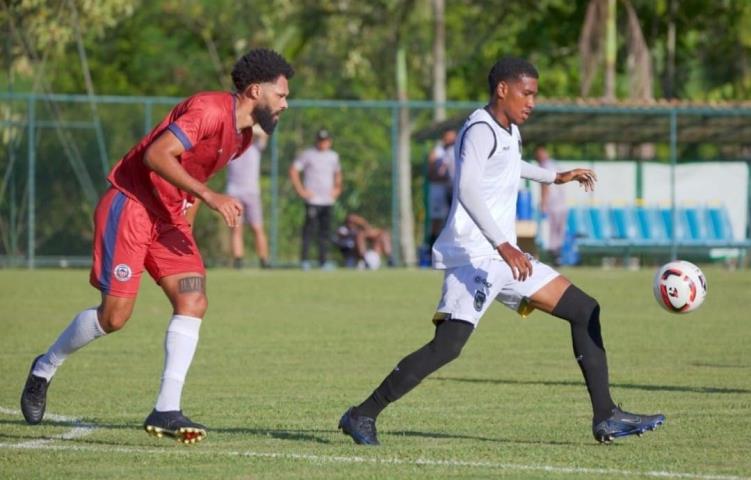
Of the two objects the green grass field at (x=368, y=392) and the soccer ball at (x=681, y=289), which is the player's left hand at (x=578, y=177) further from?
the green grass field at (x=368, y=392)

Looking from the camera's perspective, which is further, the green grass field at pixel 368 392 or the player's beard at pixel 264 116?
the player's beard at pixel 264 116

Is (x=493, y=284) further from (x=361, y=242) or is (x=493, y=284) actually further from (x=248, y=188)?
(x=361, y=242)

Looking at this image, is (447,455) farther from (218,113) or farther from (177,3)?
(177,3)

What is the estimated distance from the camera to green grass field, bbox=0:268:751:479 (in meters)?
7.69

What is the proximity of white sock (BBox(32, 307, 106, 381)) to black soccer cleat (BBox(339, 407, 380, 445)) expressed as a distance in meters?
1.41

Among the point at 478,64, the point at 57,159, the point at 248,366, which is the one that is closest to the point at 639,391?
the point at 248,366

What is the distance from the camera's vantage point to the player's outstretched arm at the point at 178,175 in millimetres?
7727

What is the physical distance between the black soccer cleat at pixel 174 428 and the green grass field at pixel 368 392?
0.37 ft

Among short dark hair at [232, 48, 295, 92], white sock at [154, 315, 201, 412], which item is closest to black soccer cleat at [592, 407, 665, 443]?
white sock at [154, 315, 201, 412]

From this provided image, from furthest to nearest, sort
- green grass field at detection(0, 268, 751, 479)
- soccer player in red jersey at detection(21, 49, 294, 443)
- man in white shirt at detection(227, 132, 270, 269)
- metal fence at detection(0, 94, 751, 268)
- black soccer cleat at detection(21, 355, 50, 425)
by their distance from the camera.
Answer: metal fence at detection(0, 94, 751, 268), man in white shirt at detection(227, 132, 270, 269), black soccer cleat at detection(21, 355, 50, 425), soccer player in red jersey at detection(21, 49, 294, 443), green grass field at detection(0, 268, 751, 479)

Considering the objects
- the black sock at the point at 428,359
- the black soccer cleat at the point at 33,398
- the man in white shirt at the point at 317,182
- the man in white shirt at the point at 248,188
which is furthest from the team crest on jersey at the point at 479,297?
the man in white shirt at the point at 317,182

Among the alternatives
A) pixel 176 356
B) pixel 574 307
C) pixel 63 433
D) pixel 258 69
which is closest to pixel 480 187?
pixel 574 307

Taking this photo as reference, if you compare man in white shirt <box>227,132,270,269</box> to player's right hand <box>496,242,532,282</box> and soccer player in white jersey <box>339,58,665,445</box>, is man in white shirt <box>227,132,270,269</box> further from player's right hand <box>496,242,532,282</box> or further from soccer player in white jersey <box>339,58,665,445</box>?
player's right hand <box>496,242,532,282</box>

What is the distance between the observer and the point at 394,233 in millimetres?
28438
